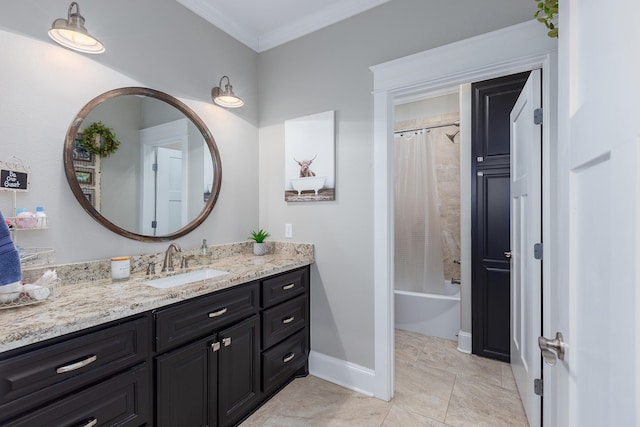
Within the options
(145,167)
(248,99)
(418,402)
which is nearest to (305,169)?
(248,99)

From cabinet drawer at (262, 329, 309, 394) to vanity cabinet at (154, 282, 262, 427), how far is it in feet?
0.25

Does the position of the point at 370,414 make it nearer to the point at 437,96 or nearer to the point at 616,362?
the point at 616,362

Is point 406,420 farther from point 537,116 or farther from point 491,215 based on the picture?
point 537,116

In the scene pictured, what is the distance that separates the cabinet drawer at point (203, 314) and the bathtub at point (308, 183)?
0.87m

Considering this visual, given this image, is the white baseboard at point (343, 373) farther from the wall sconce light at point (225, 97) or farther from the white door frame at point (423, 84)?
the wall sconce light at point (225, 97)

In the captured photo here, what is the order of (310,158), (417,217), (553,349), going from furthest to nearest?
1. (417,217)
2. (310,158)
3. (553,349)

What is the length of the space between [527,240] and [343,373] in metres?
1.52

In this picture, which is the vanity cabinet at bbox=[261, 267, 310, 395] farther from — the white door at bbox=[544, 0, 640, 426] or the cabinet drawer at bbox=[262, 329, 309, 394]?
the white door at bbox=[544, 0, 640, 426]

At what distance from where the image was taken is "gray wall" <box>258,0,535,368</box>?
6.42 ft

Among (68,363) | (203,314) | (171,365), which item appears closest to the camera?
(68,363)

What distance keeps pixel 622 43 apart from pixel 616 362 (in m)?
0.49

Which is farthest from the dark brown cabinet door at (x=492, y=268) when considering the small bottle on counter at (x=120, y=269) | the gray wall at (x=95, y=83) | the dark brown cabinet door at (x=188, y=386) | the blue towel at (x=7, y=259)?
the blue towel at (x=7, y=259)

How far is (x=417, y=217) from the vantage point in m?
3.35

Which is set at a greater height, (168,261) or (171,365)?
(168,261)
